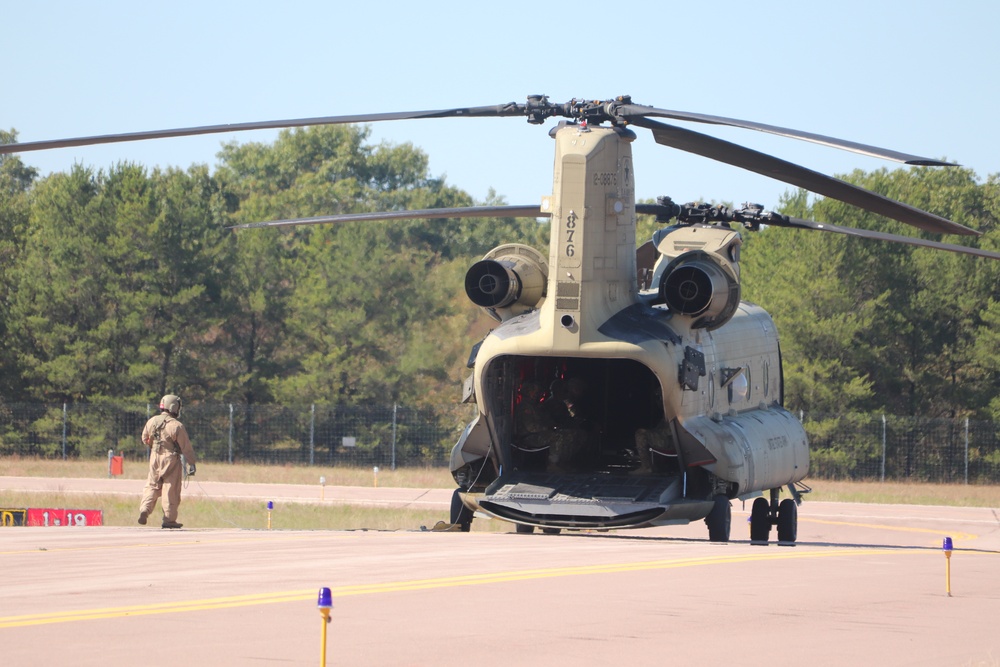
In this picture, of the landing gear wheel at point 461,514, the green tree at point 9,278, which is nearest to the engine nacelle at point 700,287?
the landing gear wheel at point 461,514

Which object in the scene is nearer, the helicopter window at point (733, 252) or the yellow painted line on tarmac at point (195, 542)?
the yellow painted line on tarmac at point (195, 542)

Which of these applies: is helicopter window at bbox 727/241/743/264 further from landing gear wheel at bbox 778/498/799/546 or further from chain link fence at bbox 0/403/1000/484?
chain link fence at bbox 0/403/1000/484

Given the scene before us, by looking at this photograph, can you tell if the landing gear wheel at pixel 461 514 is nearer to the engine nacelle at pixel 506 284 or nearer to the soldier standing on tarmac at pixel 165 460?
the engine nacelle at pixel 506 284

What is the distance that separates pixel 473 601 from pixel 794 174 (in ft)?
27.0

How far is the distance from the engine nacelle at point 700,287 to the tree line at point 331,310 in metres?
36.8

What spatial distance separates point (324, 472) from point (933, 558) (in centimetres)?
3419

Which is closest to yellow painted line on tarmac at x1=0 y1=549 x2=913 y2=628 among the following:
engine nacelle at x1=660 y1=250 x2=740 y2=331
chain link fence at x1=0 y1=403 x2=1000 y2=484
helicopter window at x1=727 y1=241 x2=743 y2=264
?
engine nacelle at x1=660 y1=250 x2=740 y2=331

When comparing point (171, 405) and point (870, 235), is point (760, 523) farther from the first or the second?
point (171, 405)

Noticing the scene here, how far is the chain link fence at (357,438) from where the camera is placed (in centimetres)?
5141

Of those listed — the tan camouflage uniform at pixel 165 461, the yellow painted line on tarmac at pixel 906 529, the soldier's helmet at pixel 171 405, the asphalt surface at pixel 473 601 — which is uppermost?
the soldier's helmet at pixel 171 405

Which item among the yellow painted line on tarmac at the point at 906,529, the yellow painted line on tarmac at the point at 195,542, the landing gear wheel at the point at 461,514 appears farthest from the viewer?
the yellow painted line on tarmac at the point at 906,529

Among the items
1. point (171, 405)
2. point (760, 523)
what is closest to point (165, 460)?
point (171, 405)

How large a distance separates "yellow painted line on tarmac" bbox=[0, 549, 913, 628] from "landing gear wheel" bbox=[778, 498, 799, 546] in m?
7.11

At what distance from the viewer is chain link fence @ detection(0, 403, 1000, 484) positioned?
169 feet
